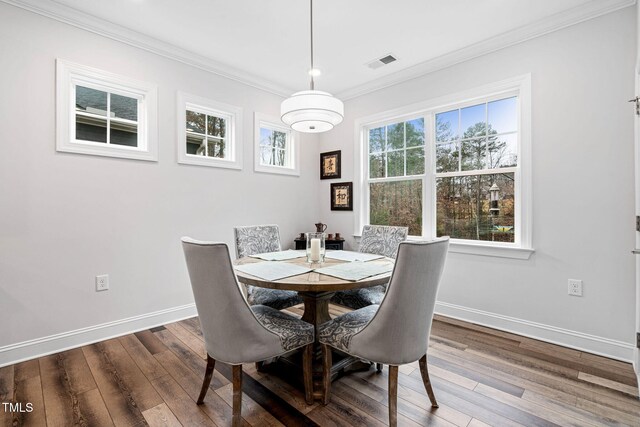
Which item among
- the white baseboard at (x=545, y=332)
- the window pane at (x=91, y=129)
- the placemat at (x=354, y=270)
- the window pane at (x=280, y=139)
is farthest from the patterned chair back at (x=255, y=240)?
the white baseboard at (x=545, y=332)

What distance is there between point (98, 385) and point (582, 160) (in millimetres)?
3904

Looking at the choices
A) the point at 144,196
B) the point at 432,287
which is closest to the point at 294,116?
the point at 432,287

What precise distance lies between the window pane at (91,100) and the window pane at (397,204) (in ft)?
9.88

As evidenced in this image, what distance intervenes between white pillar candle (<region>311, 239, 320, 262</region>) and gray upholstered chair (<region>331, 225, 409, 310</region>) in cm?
44

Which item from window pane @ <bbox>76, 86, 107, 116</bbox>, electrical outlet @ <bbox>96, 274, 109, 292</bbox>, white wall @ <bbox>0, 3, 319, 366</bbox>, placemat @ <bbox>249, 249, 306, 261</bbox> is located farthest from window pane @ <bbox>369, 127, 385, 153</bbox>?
electrical outlet @ <bbox>96, 274, 109, 292</bbox>

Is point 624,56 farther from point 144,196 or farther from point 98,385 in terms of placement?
point 98,385

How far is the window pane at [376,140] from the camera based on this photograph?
13.0ft

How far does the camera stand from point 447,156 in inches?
132

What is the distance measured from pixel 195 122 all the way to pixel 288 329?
8.69 ft

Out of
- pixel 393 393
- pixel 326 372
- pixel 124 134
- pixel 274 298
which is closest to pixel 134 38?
pixel 124 134

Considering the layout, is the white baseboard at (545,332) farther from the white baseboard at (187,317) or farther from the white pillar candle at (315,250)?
the white pillar candle at (315,250)

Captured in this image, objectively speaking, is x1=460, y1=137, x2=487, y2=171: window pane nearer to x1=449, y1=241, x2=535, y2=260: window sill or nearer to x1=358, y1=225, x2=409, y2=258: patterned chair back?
x1=449, y1=241, x2=535, y2=260: window sill

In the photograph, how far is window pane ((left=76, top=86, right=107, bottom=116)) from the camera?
2.67 m

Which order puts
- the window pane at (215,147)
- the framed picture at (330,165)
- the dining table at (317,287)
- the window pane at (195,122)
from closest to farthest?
1. the dining table at (317,287)
2. the window pane at (195,122)
3. the window pane at (215,147)
4. the framed picture at (330,165)
